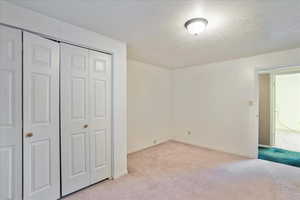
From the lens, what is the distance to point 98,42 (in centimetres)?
227

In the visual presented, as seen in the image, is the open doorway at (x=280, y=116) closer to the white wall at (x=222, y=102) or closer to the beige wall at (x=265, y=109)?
the beige wall at (x=265, y=109)

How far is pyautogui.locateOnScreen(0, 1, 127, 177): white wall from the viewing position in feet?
5.22

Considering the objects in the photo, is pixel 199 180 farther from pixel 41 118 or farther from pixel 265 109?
pixel 265 109

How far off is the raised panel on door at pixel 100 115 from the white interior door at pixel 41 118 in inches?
18.3

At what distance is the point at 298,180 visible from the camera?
2.39m

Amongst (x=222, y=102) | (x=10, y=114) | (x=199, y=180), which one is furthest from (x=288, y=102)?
(x=10, y=114)

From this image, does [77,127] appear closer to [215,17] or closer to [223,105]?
[215,17]

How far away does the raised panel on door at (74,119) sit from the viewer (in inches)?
78.2

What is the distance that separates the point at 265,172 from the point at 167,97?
2.94 meters

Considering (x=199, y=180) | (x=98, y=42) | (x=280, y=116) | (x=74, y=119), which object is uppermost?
(x=98, y=42)

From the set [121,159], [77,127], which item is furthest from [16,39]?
[121,159]

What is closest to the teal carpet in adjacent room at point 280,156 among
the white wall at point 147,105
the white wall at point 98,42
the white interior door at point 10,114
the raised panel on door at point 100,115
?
the white wall at point 147,105

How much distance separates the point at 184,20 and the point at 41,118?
6.95 feet

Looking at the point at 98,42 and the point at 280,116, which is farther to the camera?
the point at 280,116
